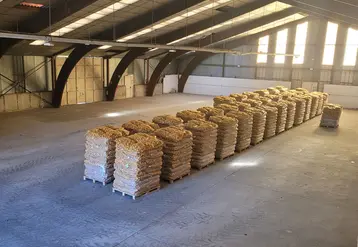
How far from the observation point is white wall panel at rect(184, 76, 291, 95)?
27.3 m

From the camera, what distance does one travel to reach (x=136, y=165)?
7.62m

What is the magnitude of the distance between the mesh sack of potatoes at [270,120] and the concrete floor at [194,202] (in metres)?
1.39

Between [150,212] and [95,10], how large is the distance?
966 cm

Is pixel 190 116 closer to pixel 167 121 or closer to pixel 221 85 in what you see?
pixel 167 121

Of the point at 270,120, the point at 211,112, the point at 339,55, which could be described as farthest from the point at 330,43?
the point at 211,112

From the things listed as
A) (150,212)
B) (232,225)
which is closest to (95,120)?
(150,212)

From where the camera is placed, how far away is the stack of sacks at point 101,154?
8391mm

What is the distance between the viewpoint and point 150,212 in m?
7.14

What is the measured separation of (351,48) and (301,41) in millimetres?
3644

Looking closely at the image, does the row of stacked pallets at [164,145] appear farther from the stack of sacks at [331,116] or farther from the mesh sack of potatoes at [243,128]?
the stack of sacks at [331,116]

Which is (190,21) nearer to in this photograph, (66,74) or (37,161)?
(66,74)

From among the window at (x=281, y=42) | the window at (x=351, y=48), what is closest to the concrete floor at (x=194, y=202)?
the window at (x=351, y=48)

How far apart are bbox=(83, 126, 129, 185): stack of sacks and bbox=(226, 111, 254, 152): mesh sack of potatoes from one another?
497 cm

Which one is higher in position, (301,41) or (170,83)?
(301,41)
